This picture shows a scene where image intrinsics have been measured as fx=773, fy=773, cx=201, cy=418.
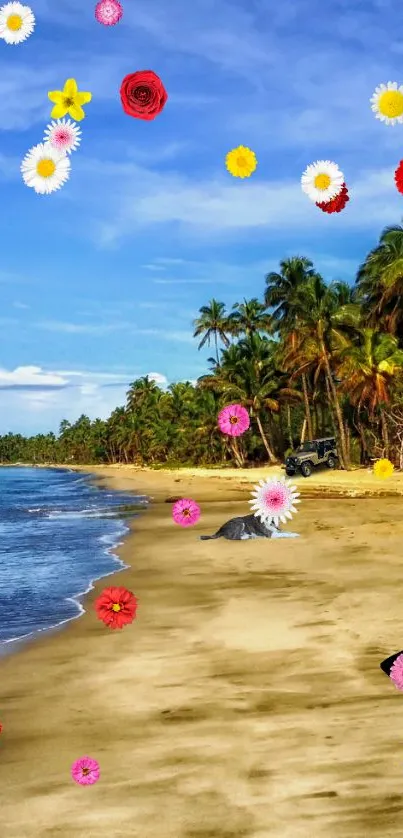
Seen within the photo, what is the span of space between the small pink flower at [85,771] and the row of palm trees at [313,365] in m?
34.6

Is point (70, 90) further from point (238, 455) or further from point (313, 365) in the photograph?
point (238, 455)

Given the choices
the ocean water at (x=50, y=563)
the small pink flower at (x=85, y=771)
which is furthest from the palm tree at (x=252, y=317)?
the small pink flower at (x=85, y=771)

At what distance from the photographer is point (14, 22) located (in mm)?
3873

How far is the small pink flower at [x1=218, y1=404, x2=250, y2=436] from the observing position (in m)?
4.09

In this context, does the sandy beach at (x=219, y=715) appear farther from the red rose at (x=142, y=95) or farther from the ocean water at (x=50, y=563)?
the red rose at (x=142, y=95)

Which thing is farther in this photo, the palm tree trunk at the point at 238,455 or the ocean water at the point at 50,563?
the palm tree trunk at the point at 238,455

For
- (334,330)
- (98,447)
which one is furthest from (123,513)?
(98,447)

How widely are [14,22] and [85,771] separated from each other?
5.11 m

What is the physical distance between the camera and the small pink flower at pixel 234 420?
13.4 feet

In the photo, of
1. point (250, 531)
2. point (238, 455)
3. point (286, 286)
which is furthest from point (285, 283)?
point (250, 531)

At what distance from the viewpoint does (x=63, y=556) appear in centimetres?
2153

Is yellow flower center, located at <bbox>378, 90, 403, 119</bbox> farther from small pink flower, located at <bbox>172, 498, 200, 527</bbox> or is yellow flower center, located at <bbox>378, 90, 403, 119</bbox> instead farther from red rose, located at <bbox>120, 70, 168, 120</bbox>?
small pink flower, located at <bbox>172, 498, 200, 527</bbox>

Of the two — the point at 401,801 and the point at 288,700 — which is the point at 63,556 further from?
the point at 401,801

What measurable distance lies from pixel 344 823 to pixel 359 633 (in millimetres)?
4882
